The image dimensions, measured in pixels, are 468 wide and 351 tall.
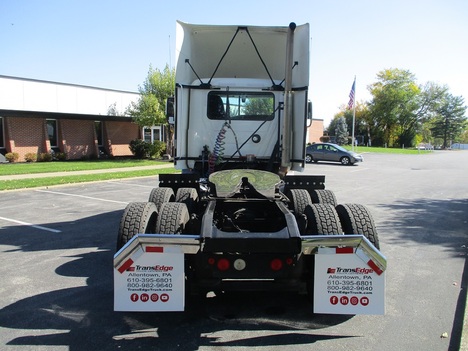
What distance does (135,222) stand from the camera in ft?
13.3

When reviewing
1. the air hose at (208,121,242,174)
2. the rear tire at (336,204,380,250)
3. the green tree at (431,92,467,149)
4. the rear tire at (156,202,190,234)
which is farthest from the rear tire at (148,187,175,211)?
the green tree at (431,92,467,149)

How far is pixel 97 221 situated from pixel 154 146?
19.5m

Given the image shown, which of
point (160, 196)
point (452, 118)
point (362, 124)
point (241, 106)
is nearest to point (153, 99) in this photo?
point (241, 106)

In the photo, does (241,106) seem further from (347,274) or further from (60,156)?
(60,156)

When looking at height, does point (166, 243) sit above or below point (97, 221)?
above

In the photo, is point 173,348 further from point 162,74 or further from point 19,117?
point 162,74

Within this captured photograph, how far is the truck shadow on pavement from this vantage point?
344 cm

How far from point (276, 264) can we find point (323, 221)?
789 millimetres

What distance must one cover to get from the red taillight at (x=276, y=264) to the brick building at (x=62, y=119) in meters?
21.1

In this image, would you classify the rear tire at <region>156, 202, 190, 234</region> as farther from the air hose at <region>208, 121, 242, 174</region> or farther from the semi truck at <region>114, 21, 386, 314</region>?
the air hose at <region>208, 121, 242, 174</region>

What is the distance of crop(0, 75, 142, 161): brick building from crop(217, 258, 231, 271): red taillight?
2089 cm

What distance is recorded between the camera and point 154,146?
27500 millimetres

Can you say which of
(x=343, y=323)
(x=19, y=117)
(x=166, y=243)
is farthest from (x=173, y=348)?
(x=19, y=117)

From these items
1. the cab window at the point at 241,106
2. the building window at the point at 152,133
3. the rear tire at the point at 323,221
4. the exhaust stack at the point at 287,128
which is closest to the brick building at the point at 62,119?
the building window at the point at 152,133
